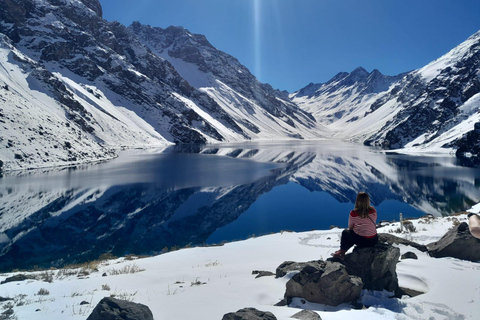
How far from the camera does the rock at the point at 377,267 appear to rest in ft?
23.2

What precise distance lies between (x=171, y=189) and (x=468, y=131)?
89.2 meters

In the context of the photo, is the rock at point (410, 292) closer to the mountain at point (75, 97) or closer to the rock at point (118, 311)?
the rock at point (118, 311)

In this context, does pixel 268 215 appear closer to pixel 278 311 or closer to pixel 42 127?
→ pixel 278 311

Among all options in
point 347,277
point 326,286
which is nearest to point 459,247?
point 347,277

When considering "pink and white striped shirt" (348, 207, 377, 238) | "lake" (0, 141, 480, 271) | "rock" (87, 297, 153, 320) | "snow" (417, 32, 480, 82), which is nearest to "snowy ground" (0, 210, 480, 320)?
"rock" (87, 297, 153, 320)

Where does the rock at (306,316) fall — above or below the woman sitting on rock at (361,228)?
below

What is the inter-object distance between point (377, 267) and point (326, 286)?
151 centimetres

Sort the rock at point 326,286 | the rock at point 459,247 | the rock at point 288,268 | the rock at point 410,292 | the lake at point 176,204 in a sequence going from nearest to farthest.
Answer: the rock at point 326,286 → the rock at point 410,292 → the rock at point 288,268 → the rock at point 459,247 → the lake at point 176,204

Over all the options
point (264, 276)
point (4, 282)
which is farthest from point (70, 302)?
point (264, 276)

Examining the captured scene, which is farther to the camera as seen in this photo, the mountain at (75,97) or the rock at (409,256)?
the mountain at (75,97)

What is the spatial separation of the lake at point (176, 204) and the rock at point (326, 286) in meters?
16.4

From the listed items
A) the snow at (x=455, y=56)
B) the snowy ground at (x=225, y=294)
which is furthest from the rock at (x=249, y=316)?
the snow at (x=455, y=56)

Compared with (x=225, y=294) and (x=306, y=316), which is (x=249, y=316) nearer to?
(x=306, y=316)

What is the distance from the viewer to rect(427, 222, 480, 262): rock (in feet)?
29.1
